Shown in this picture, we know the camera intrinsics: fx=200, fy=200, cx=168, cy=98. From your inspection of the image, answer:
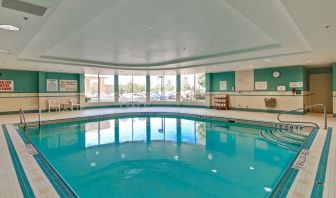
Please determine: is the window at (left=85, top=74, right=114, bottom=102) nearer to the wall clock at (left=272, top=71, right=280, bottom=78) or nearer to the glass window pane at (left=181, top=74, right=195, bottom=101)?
the glass window pane at (left=181, top=74, right=195, bottom=101)

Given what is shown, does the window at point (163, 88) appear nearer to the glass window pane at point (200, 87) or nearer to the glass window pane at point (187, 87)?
the glass window pane at point (187, 87)

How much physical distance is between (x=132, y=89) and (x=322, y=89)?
10878 millimetres

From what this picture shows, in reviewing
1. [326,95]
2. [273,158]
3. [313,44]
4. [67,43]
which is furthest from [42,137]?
[326,95]

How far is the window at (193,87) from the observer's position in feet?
44.5

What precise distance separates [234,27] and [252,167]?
9.27 feet

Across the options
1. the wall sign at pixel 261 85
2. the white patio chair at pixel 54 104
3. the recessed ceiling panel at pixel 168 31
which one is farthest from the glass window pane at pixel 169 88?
the recessed ceiling panel at pixel 168 31

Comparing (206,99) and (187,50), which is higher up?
(187,50)

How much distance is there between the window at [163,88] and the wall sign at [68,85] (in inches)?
194

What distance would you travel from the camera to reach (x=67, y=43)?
523 centimetres

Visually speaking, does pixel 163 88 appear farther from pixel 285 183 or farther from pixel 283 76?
pixel 285 183

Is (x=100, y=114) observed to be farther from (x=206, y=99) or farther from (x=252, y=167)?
(x=252, y=167)

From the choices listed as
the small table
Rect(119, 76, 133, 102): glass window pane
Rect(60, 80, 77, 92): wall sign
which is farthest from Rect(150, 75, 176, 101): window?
the small table

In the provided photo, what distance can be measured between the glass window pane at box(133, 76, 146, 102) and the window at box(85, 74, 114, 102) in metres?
1.61

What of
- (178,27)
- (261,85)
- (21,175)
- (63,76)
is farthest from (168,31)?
(63,76)
